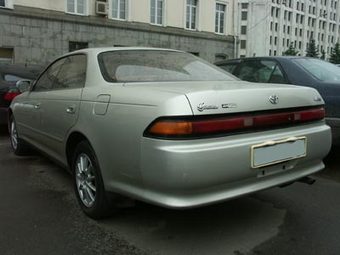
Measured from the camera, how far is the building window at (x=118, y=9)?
22.3 m

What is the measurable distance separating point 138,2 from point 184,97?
Result: 21157mm

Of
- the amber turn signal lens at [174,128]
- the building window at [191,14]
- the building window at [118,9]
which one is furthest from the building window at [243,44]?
the amber turn signal lens at [174,128]

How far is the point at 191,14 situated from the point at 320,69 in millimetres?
21455

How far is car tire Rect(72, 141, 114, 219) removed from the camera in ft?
11.7

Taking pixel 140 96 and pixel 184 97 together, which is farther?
pixel 140 96

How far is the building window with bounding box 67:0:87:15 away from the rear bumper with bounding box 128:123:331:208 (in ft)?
61.7

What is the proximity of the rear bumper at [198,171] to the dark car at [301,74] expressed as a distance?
2314 millimetres

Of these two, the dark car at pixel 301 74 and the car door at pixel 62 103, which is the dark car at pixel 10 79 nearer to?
the car door at pixel 62 103

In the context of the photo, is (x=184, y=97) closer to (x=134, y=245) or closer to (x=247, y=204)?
(x=134, y=245)

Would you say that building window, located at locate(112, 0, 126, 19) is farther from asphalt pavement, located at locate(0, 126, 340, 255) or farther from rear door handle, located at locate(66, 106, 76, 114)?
rear door handle, located at locate(66, 106, 76, 114)

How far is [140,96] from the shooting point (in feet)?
10.3

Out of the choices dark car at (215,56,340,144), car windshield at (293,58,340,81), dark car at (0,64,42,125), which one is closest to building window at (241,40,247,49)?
dark car at (0,64,42,125)

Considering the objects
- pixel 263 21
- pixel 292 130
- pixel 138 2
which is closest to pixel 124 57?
pixel 292 130

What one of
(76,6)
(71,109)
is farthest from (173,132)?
(76,6)
